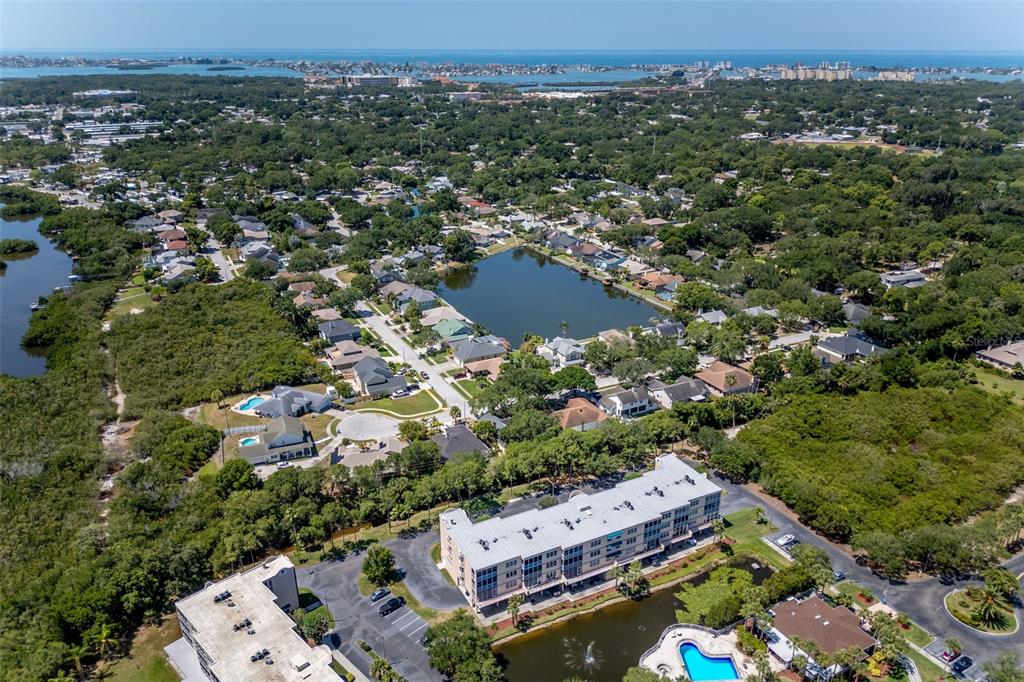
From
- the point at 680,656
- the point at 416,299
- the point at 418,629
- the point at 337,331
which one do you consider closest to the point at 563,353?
the point at 416,299

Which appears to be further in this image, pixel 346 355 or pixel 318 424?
pixel 346 355

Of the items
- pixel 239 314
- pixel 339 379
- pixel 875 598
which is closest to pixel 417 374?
pixel 339 379

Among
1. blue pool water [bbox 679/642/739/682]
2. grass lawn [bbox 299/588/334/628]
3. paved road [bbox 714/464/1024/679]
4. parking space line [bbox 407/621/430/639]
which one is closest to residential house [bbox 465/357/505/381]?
paved road [bbox 714/464/1024/679]

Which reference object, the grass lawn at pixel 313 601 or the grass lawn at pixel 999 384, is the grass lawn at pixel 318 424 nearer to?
the grass lawn at pixel 313 601

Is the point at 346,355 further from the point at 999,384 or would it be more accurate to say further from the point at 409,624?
the point at 999,384

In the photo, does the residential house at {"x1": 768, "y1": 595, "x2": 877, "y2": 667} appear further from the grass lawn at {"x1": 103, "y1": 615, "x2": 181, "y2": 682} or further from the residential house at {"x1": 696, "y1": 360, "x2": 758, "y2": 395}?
the grass lawn at {"x1": 103, "y1": 615, "x2": 181, "y2": 682}

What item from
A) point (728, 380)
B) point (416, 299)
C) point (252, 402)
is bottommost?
point (252, 402)
